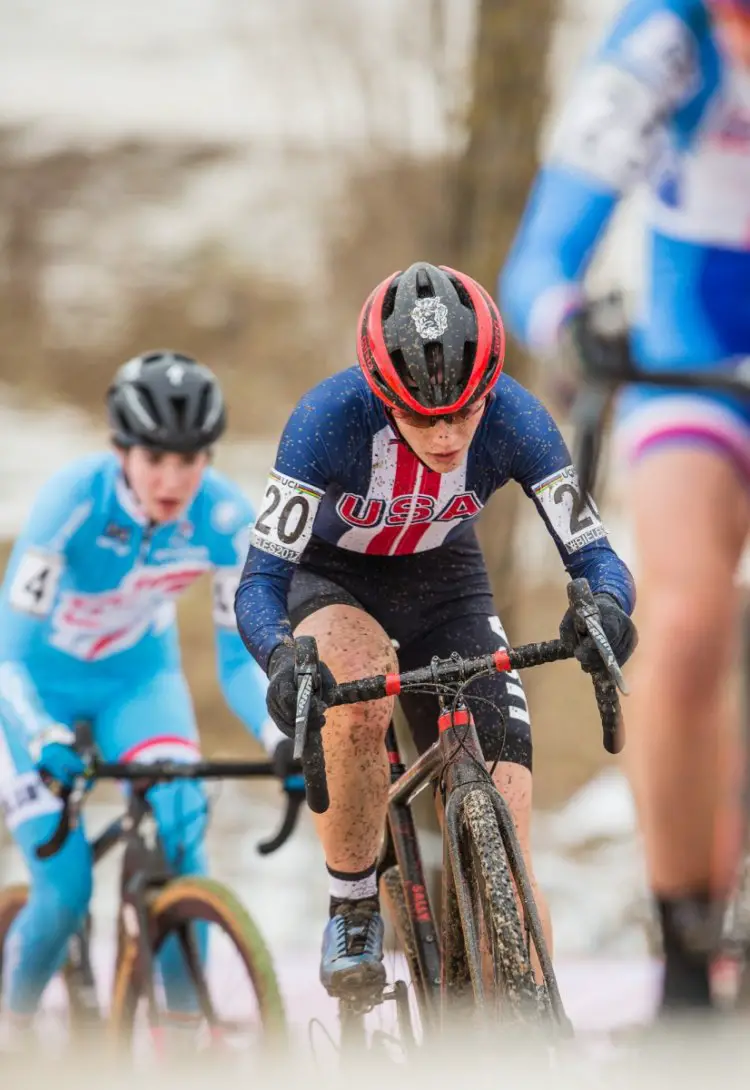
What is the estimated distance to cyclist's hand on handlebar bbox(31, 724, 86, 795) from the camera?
165 inches

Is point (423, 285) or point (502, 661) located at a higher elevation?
point (423, 285)

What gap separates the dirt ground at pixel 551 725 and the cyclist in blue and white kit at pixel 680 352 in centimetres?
728

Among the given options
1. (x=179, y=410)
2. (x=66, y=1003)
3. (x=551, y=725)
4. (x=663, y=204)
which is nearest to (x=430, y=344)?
(x=663, y=204)

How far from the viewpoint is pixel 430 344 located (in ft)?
9.85

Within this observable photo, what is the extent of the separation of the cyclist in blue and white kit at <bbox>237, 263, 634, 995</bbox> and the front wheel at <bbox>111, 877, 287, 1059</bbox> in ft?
2.74

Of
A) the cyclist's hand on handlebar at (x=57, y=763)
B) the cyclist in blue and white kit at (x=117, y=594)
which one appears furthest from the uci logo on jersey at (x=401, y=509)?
the cyclist's hand on handlebar at (x=57, y=763)

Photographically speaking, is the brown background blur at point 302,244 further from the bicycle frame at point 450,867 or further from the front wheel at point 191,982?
the bicycle frame at point 450,867

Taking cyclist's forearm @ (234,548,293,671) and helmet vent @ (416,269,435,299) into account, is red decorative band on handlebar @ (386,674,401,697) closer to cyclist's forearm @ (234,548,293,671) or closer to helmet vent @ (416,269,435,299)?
cyclist's forearm @ (234,548,293,671)

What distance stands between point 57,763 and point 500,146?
3341mm

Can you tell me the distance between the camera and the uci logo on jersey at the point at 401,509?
331 centimetres

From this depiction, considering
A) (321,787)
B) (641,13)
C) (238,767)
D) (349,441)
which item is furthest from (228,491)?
(641,13)

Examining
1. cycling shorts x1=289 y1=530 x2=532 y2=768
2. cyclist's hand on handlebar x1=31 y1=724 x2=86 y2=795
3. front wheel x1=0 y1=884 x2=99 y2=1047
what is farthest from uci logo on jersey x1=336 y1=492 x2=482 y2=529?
front wheel x1=0 y1=884 x2=99 y2=1047

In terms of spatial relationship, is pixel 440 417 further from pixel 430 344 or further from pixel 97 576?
pixel 97 576

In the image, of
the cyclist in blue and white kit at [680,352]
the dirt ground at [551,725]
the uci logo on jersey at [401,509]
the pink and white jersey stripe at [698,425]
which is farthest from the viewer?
the dirt ground at [551,725]
